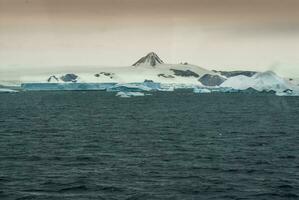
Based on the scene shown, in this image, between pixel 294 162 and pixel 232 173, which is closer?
pixel 232 173

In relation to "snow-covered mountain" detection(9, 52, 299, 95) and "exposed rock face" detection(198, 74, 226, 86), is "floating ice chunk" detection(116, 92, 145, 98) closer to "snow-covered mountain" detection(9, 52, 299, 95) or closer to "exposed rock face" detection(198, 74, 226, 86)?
"snow-covered mountain" detection(9, 52, 299, 95)

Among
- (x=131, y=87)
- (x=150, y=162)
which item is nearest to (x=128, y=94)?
(x=131, y=87)

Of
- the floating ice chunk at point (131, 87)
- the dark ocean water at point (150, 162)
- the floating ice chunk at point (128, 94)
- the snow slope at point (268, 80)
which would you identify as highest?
the snow slope at point (268, 80)

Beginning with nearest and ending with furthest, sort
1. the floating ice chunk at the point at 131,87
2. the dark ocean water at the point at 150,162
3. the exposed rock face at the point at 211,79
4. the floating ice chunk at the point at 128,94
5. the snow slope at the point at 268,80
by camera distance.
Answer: the dark ocean water at the point at 150,162 → the snow slope at the point at 268,80 → the exposed rock face at the point at 211,79 → the floating ice chunk at the point at 131,87 → the floating ice chunk at the point at 128,94

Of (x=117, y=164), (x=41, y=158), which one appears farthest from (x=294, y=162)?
(x=41, y=158)

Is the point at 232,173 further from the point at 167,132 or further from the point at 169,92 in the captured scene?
the point at 169,92

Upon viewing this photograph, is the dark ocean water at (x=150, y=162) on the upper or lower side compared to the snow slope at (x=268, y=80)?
lower

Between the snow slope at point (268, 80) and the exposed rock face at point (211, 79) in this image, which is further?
the exposed rock face at point (211, 79)

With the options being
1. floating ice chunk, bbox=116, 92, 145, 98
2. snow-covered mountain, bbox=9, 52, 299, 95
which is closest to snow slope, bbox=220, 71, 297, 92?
snow-covered mountain, bbox=9, 52, 299, 95

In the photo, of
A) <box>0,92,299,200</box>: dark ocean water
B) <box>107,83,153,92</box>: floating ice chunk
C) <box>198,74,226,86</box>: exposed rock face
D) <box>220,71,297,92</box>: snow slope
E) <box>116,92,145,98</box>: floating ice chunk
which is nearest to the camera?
<box>0,92,299,200</box>: dark ocean water

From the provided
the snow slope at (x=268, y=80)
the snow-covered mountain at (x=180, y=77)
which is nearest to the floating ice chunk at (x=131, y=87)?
the snow-covered mountain at (x=180, y=77)

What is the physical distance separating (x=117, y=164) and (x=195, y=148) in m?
3.61

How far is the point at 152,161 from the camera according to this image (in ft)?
43.5

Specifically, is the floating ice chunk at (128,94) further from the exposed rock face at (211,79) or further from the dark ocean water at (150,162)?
the dark ocean water at (150,162)
